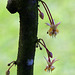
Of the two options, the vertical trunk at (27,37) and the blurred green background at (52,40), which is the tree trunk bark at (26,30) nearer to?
the vertical trunk at (27,37)

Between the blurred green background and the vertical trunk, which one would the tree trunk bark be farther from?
the blurred green background

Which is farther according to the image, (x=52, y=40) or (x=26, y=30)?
(x=52, y=40)

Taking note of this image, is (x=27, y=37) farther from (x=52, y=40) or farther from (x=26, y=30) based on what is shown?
(x=52, y=40)

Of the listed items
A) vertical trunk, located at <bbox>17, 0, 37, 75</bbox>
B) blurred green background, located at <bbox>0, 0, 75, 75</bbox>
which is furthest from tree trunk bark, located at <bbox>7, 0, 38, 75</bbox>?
blurred green background, located at <bbox>0, 0, 75, 75</bbox>

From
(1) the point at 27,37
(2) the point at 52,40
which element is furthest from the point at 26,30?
(2) the point at 52,40

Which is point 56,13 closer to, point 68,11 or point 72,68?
point 68,11

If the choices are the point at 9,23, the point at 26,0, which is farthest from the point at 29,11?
the point at 9,23
